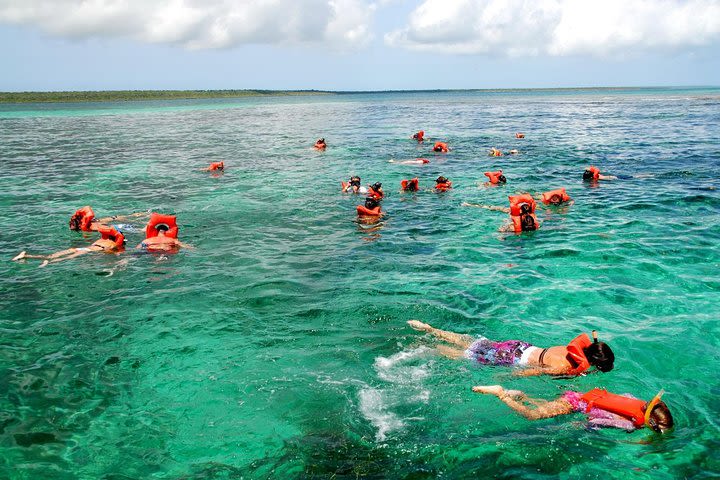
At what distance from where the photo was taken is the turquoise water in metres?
7.27

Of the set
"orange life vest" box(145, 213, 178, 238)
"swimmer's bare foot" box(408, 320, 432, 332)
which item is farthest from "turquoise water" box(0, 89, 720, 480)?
"orange life vest" box(145, 213, 178, 238)

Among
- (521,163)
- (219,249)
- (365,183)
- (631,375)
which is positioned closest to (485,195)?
(365,183)

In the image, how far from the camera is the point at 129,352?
9.98 metres

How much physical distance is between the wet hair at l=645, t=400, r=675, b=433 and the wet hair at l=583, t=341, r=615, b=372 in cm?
93

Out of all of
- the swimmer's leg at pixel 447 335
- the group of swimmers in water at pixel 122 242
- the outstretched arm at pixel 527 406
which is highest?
the group of swimmers in water at pixel 122 242

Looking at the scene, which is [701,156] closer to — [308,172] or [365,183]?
[365,183]

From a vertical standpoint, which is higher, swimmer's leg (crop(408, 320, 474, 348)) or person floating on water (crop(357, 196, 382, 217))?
person floating on water (crop(357, 196, 382, 217))

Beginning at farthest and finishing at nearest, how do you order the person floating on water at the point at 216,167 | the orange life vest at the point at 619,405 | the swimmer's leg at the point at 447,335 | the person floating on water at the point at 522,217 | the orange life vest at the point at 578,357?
the person floating on water at the point at 216,167, the person floating on water at the point at 522,217, the swimmer's leg at the point at 447,335, the orange life vest at the point at 578,357, the orange life vest at the point at 619,405

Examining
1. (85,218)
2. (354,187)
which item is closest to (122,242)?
(85,218)

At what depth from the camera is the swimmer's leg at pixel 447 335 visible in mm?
9945

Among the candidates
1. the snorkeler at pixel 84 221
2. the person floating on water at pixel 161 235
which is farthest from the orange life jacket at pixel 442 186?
the snorkeler at pixel 84 221

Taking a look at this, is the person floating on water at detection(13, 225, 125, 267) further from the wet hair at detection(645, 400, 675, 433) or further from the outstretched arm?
the wet hair at detection(645, 400, 675, 433)

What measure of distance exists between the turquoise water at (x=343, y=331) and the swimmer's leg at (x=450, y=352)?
17 centimetres

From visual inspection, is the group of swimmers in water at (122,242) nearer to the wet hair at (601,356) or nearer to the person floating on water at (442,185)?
the person floating on water at (442,185)
